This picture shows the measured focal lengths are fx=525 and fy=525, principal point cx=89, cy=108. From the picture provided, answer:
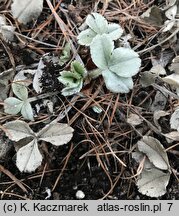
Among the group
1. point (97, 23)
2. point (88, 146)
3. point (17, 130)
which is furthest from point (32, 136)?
point (97, 23)

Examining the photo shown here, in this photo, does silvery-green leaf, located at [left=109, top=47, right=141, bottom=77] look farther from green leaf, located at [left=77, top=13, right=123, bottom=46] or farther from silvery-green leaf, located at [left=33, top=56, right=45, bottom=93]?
silvery-green leaf, located at [left=33, top=56, right=45, bottom=93]

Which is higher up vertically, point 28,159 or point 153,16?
point 153,16

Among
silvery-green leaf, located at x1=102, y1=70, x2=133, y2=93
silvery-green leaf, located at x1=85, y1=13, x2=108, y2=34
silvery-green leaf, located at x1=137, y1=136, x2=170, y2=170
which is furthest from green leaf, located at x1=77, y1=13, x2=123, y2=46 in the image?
silvery-green leaf, located at x1=137, y1=136, x2=170, y2=170

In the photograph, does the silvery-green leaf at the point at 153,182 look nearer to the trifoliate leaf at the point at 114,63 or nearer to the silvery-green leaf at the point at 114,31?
the trifoliate leaf at the point at 114,63

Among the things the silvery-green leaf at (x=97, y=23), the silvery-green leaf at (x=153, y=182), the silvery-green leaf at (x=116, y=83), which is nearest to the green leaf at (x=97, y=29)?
the silvery-green leaf at (x=97, y=23)

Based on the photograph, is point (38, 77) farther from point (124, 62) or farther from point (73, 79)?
point (124, 62)

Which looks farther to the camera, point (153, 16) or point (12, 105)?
point (153, 16)
